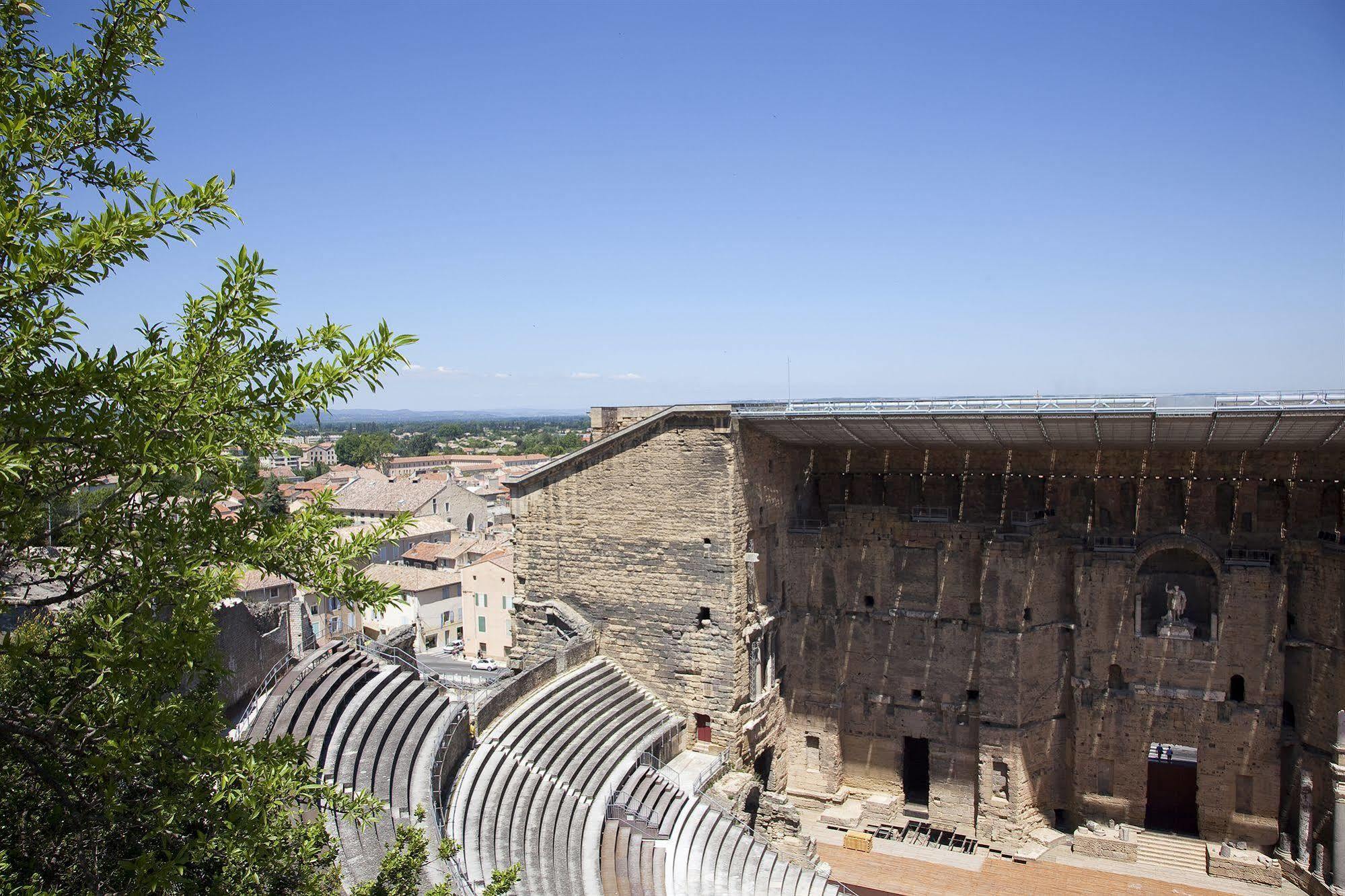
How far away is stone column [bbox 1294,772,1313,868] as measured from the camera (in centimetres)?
1944

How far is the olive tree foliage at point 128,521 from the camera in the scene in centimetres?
624

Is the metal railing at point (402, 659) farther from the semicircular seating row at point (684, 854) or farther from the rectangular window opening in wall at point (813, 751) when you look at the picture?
the rectangular window opening in wall at point (813, 751)

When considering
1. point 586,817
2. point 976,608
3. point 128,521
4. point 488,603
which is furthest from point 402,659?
point 488,603

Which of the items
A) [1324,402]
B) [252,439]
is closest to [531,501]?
[252,439]

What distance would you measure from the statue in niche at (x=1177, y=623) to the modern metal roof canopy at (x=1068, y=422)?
3.67m

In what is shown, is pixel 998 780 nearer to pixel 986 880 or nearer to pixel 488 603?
pixel 986 880

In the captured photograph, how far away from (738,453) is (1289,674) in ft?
44.6

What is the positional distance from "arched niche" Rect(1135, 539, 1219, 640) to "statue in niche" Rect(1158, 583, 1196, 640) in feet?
0.05

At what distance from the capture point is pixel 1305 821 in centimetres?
1962

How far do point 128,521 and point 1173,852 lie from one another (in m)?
22.7

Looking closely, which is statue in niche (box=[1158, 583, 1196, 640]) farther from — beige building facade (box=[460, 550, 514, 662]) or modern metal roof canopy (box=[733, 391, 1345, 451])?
beige building facade (box=[460, 550, 514, 662])

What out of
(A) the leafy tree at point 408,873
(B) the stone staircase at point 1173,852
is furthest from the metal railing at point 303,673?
(B) the stone staircase at point 1173,852

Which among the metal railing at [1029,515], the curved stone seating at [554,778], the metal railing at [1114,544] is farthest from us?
the metal railing at [1029,515]

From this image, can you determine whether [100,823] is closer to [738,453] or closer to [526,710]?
[526,710]
